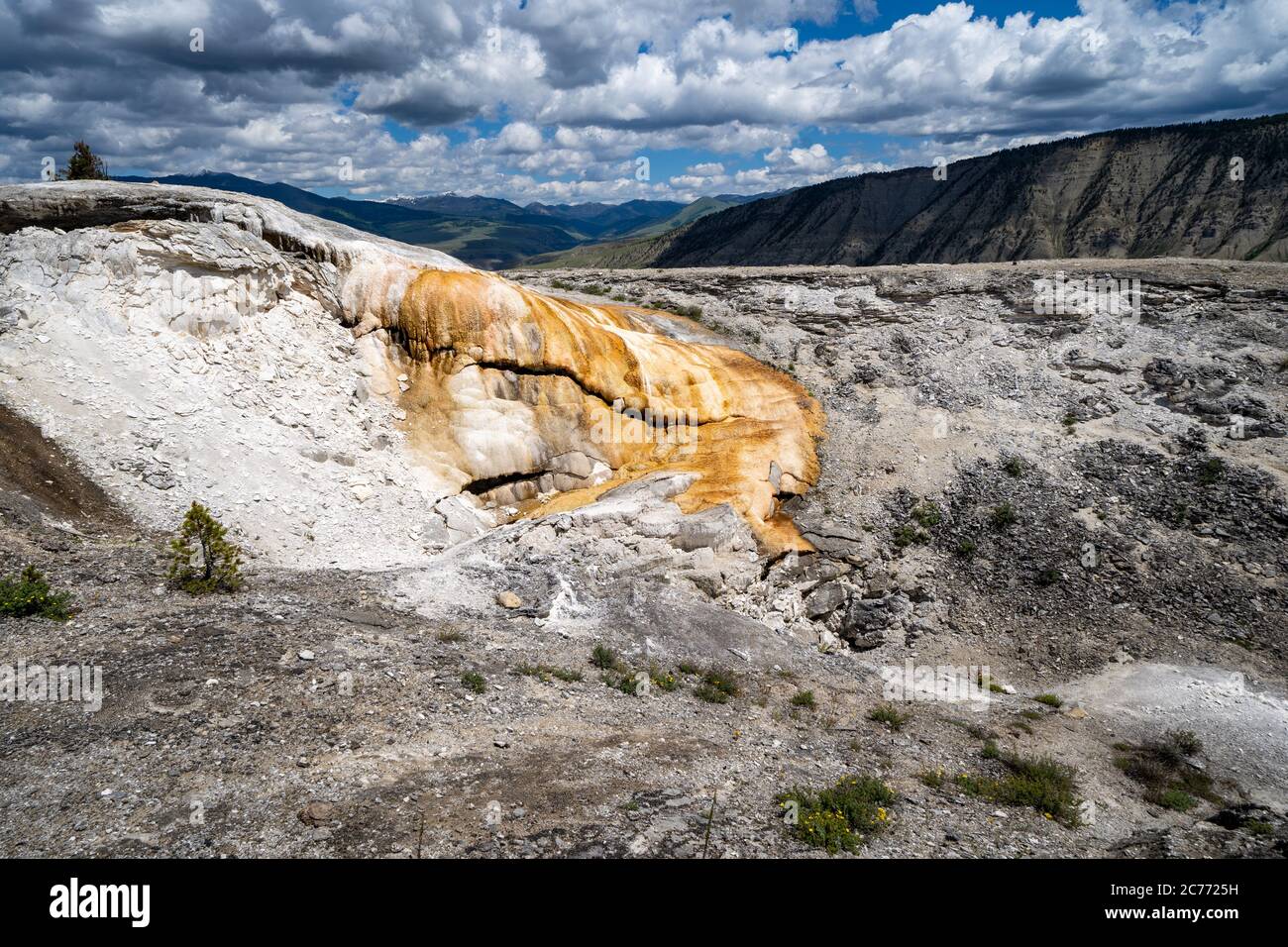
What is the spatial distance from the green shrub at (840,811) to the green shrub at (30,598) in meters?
11.7

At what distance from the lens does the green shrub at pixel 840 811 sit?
8.37 metres

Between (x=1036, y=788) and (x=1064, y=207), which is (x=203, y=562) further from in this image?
(x=1064, y=207)

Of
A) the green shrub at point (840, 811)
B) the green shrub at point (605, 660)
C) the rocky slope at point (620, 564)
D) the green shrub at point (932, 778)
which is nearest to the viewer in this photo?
the green shrub at point (840, 811)

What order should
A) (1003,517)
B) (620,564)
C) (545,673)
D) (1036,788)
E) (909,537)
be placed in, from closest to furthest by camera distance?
(1036,788)
(545,673)
(620,564)
(1003,517)
(909,537)

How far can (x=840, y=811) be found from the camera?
8.98 m

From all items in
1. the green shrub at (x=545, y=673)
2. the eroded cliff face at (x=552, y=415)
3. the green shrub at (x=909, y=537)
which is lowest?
the green shrub at (x=545, y=673)

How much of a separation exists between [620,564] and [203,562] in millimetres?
9197

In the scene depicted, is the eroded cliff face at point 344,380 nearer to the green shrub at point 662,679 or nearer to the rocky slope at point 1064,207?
the green shrub at point 662,679

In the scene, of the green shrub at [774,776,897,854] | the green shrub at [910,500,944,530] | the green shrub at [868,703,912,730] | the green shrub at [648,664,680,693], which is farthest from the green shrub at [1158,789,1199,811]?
the green shrub at [910,500,944,530]

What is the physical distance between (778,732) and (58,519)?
578 inches

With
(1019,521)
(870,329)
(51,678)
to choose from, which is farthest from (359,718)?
(870,329)

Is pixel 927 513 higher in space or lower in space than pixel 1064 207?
lower

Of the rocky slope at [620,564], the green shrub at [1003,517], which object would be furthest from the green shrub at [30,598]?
the green shrub at [1003,517]

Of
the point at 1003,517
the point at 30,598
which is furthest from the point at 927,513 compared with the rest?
the point at 30,598
